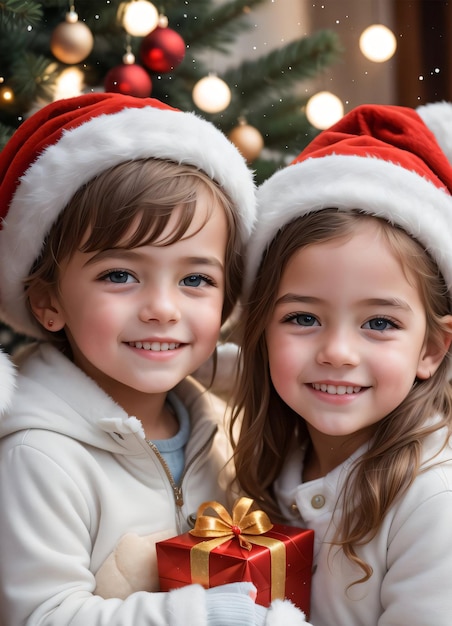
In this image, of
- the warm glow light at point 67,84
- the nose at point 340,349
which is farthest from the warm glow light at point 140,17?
the nose at point 340,349

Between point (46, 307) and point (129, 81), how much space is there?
61 centimetres

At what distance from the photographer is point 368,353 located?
1176 millimetres

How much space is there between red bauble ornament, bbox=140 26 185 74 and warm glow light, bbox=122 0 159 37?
0.03m

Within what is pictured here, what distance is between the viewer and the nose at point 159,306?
1.19 m

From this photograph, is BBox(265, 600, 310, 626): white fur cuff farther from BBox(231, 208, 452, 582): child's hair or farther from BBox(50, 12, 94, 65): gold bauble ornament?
BBox(50, 12, 94, 65): gold bauble ornament

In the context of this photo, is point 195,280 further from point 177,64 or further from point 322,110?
point 322,110

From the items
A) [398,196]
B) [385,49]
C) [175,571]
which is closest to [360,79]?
[385,49]

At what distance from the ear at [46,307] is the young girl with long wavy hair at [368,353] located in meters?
0.32

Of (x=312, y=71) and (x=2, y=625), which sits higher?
(x=312, y=71)

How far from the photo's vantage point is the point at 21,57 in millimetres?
1611

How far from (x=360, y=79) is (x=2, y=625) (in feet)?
7.83

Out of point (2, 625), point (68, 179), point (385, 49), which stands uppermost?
point (385, 49)

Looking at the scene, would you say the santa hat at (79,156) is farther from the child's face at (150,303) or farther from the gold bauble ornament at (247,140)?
the gold bauble ornament at (247,140)

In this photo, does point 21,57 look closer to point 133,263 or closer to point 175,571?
point 133,263
